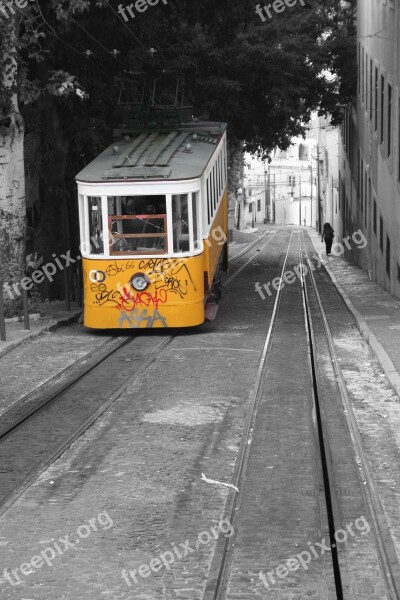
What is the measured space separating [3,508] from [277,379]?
5730 millimetres

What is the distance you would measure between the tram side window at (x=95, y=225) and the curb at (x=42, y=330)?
165 cm

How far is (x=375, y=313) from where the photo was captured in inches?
777

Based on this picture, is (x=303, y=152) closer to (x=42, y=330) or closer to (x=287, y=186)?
(x=287, y=186)

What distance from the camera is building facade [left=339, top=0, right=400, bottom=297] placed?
24062mm

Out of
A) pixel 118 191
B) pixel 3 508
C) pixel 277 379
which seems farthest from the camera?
pixel 118 191

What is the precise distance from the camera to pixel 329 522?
7.32 meters

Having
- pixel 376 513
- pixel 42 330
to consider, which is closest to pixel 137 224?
pixel 42 330

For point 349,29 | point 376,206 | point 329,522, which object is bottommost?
point 329,522

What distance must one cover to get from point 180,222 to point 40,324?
3246 millimetres

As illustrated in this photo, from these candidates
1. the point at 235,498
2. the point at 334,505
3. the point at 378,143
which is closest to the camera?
the point at 334,505

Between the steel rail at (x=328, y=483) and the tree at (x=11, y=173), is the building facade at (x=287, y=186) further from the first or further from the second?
the steel rail at (x=328, y=483)

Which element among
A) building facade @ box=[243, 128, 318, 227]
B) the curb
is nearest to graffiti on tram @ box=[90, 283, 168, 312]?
the curb

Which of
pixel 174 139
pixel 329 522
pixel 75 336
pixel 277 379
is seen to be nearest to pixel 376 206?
pixel 174 139

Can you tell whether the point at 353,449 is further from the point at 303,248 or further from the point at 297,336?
the point at 303,248
